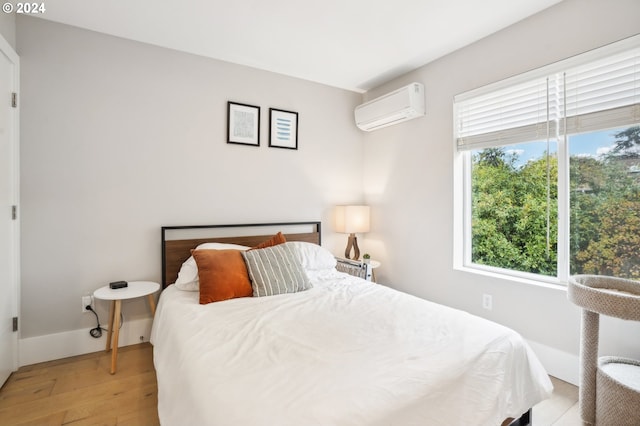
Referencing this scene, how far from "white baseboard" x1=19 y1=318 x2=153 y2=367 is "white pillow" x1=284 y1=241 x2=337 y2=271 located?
1.35 meters

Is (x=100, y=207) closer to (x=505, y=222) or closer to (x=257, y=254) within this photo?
(x=257, y=254)

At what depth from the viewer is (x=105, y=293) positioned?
224 cm

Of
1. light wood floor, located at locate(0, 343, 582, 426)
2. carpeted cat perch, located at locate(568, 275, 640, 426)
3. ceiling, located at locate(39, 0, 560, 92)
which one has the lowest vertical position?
light wood floor, located at locate(0, 343, 582, 426)

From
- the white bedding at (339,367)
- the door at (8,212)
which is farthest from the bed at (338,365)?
the door at (8,212)

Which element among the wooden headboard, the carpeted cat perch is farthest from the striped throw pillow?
the carpeted cat perch

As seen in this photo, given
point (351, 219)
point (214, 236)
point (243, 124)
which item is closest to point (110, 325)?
point (214, 236)

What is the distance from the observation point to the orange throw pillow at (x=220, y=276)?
83.8 inches

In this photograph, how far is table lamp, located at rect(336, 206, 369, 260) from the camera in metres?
3.42

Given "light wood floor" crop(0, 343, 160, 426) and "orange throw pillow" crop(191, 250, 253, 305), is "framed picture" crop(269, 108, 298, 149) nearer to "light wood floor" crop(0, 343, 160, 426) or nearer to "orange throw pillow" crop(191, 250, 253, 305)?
"orange throw pillow" crop(191, 250, 253, 305)

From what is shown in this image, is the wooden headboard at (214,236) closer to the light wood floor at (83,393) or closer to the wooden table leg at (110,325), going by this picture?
the wooden table leg at (110,325)

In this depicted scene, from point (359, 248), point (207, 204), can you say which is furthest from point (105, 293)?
point (359, 248)

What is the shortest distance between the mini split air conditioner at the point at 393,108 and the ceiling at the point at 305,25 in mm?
279

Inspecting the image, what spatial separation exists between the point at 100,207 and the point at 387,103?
267cm

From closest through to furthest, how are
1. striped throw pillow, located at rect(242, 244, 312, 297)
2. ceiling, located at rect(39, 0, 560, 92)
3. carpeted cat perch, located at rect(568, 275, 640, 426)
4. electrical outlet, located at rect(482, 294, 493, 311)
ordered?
carpeted cat perch, located at rect(568, 275, 640, 426)
ceiling, located at rect(39, 0, 560, 92)
striped throw pillow, located at rect(242, 244, 312, 297)
electrical outlet, located at rect(482, 294, 493, 311)
